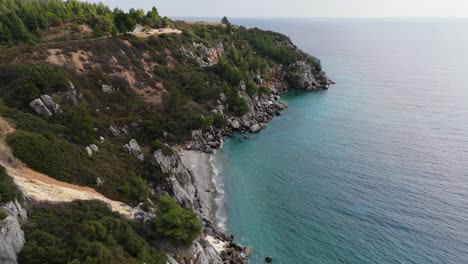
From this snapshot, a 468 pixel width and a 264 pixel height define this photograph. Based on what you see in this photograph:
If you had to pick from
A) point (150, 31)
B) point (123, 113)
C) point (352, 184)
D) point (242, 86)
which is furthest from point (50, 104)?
point (150, 31)

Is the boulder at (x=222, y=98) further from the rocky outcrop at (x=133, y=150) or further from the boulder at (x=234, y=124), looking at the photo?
the rocky outcrop at (x=133, y=150)

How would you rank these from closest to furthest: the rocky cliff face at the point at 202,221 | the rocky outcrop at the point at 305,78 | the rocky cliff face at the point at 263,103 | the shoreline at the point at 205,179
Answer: the rocky cliff face at the point at 202,221
the shoreline at the point at 205,179
the rocky cliff face at the point at 263,103
the rocky outcrop at the point at 305,78

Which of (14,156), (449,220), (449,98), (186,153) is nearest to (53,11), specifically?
(186,153)

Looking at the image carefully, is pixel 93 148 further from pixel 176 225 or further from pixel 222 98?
pixel 222 98

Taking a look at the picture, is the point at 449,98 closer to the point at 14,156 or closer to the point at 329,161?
the point at 329,161

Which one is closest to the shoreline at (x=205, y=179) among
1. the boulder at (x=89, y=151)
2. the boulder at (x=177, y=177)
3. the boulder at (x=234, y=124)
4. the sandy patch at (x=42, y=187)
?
the boulder at (x=177, y=177)

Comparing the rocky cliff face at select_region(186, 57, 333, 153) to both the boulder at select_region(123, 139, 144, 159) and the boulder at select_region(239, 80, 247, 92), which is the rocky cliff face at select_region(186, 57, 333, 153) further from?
the boulder at select_region(123, 139, 144, 159)
